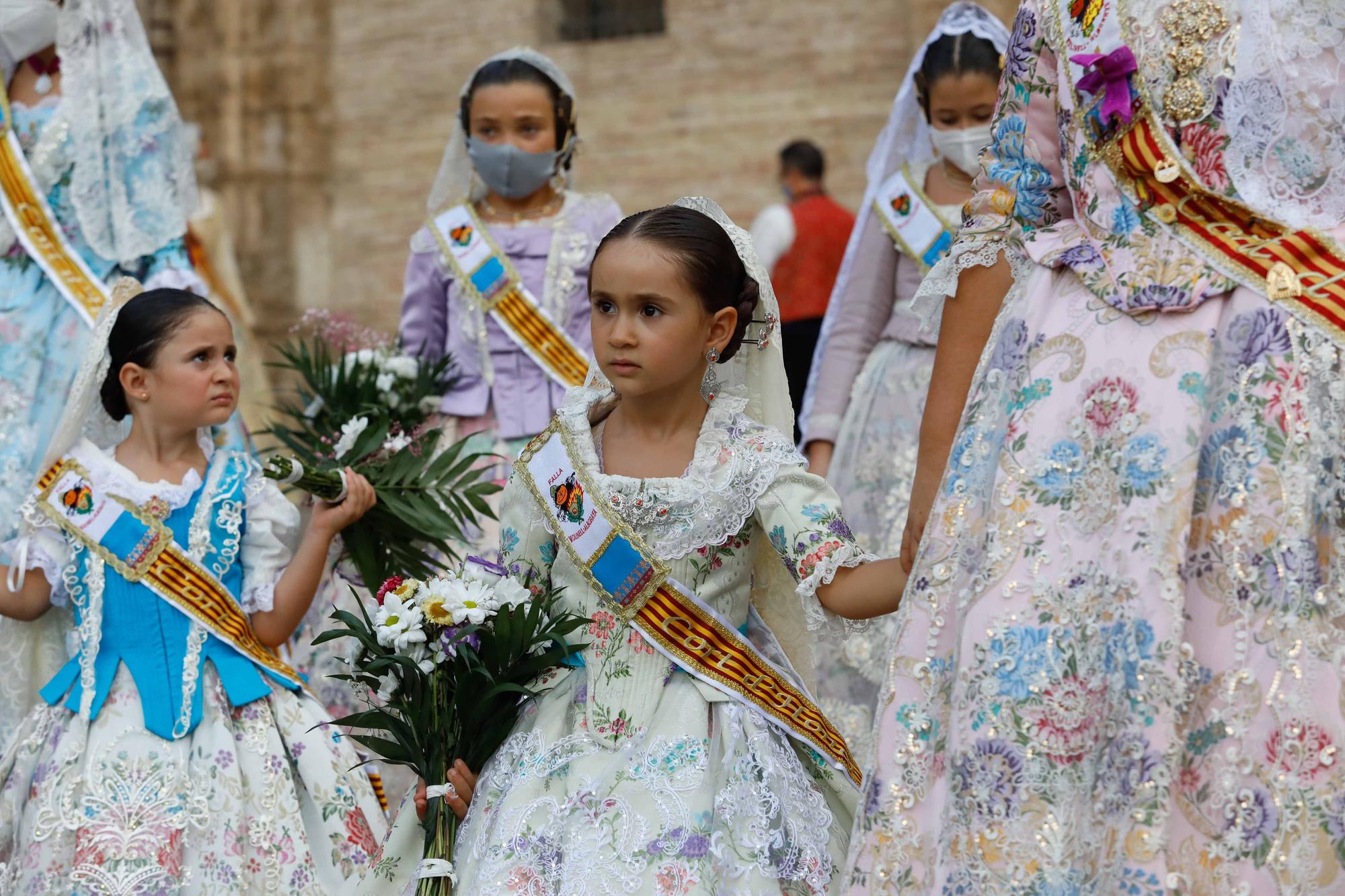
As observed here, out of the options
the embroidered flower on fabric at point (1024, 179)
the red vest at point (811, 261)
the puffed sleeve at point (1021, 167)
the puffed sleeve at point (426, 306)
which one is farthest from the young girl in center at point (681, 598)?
the red vest at point (811, 261)

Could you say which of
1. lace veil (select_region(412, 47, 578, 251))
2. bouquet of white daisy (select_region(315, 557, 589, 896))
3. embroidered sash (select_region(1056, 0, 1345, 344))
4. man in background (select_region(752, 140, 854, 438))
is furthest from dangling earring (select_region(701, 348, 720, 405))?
man in background (select_region(752, 140, 854, 438))

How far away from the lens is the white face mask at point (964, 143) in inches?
210

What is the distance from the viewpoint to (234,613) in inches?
171

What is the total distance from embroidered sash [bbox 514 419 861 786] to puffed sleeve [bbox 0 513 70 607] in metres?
1.51

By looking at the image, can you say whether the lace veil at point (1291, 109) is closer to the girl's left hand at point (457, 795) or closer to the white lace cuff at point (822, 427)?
the girl's left hand at point (457, 795)

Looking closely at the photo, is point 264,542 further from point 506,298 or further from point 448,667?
point 506,298

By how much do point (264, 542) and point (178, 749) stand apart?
55 centimetres

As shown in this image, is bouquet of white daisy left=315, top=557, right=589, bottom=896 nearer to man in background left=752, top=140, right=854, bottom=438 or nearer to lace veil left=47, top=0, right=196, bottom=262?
lace veil left=47, top=0, right=196, bottom=262

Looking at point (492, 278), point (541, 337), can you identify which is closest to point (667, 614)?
point (541, 337)

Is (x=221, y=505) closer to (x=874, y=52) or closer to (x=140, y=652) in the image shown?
(x=140, y=652)

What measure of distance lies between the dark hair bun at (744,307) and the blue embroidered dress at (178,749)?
1.40 metres

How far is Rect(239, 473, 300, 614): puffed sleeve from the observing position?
4.38 m

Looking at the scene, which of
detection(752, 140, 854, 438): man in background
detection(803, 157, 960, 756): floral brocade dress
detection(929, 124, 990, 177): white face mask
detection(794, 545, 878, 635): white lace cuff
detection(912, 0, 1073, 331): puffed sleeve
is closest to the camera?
detection(912, 0, 1073, 331): puffed sleeve

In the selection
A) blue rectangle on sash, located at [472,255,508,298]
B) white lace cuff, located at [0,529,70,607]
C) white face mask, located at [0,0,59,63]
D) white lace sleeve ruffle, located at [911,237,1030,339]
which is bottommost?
white lace cuff, located at [0,529,70,607]
